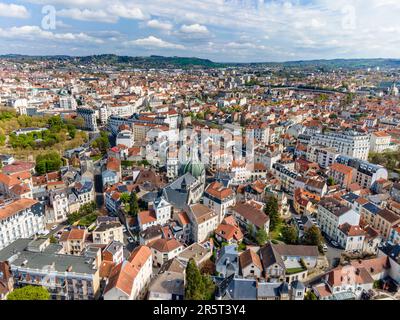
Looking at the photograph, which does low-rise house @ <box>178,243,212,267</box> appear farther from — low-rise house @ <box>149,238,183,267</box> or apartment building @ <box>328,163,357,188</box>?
apartment building @ <box>328,163,357,188</box>

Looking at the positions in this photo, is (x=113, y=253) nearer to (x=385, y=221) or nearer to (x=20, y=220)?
(x=20, y=220)

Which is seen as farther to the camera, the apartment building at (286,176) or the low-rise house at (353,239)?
the apartment building at (286,176)

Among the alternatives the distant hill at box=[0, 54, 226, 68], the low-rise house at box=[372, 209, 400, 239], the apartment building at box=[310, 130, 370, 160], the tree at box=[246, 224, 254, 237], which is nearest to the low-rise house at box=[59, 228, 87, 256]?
the tree at box=[246, 224, 254, 237]

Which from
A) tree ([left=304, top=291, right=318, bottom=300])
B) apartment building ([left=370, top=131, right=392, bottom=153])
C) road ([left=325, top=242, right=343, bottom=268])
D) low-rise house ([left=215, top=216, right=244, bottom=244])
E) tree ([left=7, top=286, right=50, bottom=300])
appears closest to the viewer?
tree ([left=7, top=286, right=50, bottom=300])

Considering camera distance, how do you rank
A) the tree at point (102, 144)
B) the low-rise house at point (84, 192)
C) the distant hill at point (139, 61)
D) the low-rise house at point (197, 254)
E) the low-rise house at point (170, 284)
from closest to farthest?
1. the low-rise house at point (170, 284)
2. the low-rise house at point (197, 254)
3. the low-rise house at point (84, 192)
4. the tree at point (102, 144)
5. the distant hill at point (139, 61)

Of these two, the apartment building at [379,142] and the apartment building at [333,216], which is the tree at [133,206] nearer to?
the apartment building at [333,216]

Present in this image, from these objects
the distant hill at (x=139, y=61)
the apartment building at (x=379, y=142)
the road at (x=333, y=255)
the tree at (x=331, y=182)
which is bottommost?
the road at (x=333, y=255)

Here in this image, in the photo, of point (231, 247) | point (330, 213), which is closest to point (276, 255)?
point (231, 247)

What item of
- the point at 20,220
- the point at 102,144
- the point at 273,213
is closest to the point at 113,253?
the point at 20,220

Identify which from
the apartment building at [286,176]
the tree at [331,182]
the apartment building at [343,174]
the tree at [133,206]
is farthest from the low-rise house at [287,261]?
the apartment building at [343,174]
